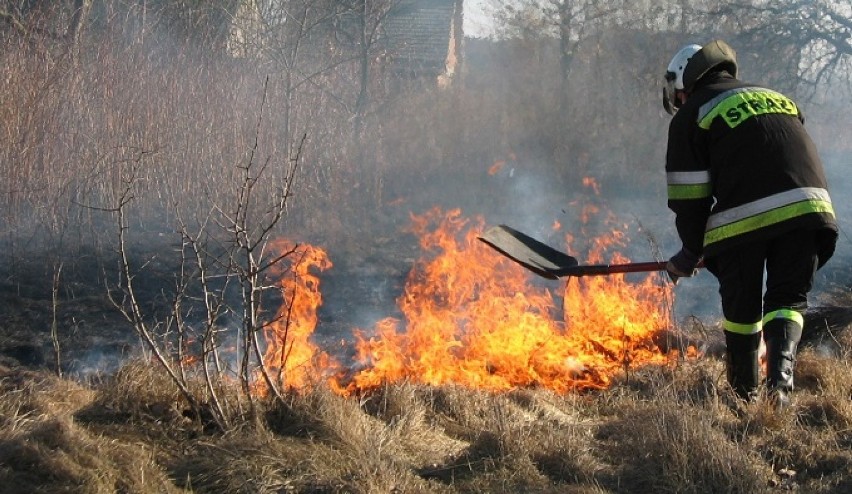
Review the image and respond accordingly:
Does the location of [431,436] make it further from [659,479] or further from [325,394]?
[659,479]

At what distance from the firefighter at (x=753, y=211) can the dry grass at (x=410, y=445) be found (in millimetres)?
383

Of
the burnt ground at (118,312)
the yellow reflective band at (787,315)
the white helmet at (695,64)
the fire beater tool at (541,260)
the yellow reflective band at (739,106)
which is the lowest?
the burnt ground at (118,312)

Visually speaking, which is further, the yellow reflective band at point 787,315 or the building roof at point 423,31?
the building roof at point 423,31

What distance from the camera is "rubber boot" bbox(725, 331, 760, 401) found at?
4461 millimetres

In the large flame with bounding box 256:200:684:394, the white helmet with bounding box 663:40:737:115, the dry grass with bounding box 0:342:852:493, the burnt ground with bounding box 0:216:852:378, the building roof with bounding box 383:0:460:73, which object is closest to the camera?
the dry grass with bounding box 0:342:852:493

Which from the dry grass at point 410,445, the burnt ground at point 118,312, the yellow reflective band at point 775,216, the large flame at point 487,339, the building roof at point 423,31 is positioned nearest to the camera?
the dry grass at point 410,445

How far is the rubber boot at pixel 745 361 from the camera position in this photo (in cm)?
446

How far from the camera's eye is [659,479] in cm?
361

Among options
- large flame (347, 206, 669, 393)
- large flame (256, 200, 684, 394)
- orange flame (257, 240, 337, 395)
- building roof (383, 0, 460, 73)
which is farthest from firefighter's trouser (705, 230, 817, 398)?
building roof (383, 0, 460, 73)

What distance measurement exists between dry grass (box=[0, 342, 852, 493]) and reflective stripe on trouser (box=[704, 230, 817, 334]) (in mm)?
466

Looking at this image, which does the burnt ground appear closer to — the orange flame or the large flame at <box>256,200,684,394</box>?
the orange flame

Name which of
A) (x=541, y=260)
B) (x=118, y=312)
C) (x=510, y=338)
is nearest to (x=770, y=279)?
(x=541, y=260)

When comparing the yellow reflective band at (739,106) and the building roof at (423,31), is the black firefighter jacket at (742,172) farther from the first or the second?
the building roof at (423,31)

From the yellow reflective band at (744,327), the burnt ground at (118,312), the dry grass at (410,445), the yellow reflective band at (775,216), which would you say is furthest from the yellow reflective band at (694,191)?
the burnt ground at (118,312)
